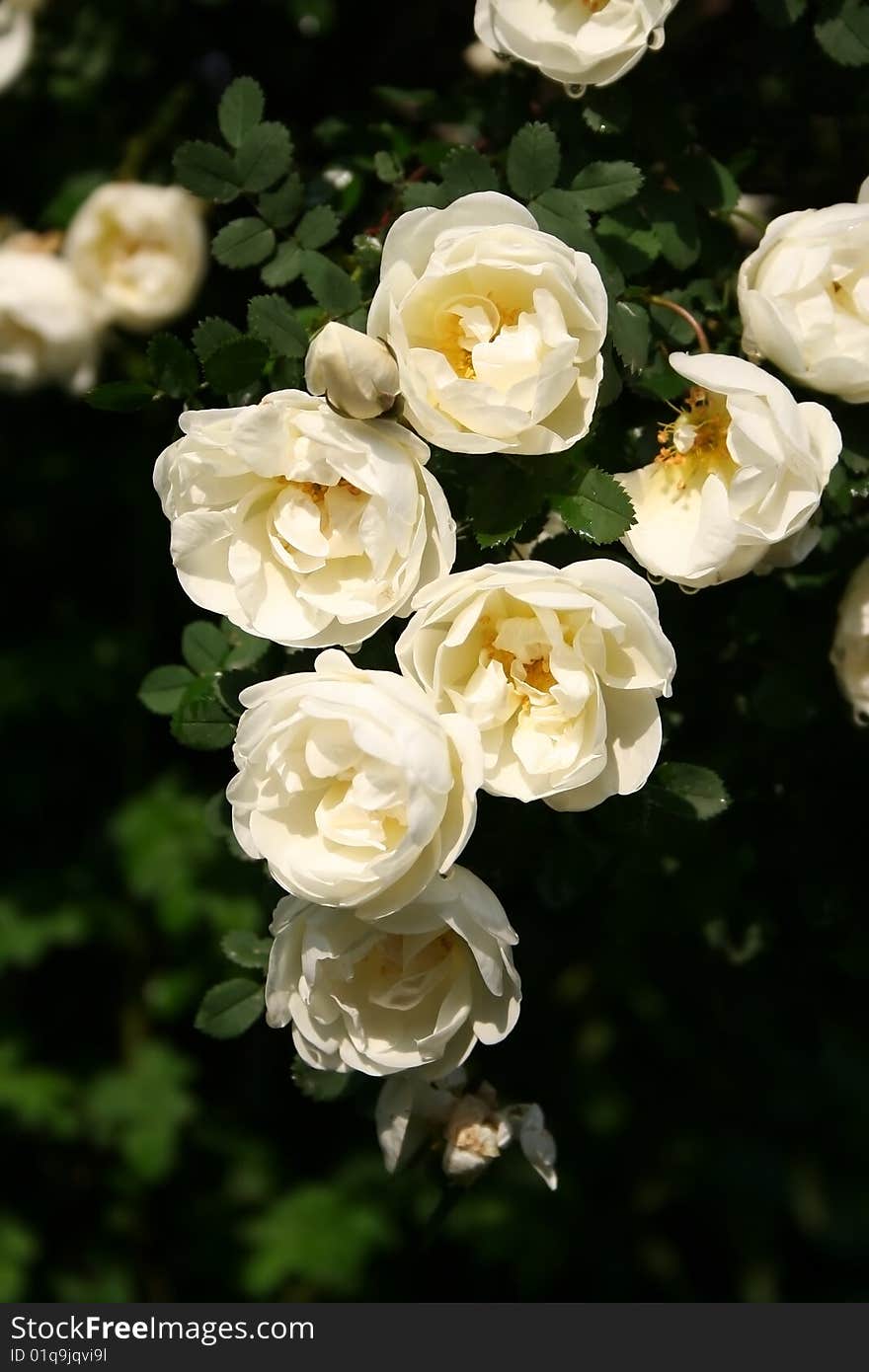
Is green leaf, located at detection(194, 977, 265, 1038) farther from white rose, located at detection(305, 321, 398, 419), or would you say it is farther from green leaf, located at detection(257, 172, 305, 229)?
green leaf, located at detection(257, 172, 305, 229)

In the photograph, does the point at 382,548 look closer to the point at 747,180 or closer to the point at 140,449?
the point at 747,180

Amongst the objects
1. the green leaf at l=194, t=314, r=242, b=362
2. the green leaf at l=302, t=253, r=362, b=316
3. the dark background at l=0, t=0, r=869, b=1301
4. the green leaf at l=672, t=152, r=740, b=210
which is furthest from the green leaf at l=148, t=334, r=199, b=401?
the green leaf at l=672, t=152, r=740, b=210

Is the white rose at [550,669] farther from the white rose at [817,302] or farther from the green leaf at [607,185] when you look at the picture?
the green leaf at [607,185]

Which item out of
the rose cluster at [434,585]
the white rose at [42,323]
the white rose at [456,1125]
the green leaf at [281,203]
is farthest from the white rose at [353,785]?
the white rose at [42,323]

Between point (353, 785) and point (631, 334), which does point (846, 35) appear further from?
point (353, 785)

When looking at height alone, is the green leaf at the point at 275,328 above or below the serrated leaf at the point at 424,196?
below

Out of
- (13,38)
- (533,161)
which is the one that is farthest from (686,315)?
(13,38)
